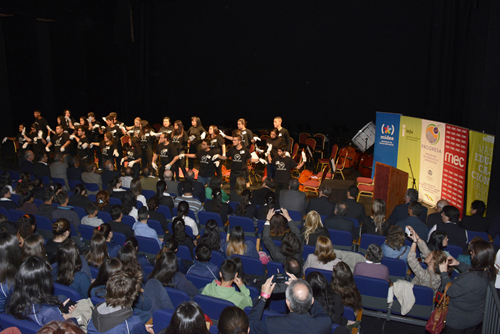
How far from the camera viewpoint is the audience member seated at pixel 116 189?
6974 millimetres

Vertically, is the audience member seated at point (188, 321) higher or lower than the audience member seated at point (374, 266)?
higher

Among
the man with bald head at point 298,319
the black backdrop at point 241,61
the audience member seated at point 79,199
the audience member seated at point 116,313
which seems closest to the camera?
the man with bald head at point 298,319

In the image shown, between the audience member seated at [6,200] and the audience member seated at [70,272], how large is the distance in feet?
10.4

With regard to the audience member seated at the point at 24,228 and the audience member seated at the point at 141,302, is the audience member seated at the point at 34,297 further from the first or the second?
the audience member seated at the point at 24,228

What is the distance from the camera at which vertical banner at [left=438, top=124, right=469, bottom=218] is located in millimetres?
7703

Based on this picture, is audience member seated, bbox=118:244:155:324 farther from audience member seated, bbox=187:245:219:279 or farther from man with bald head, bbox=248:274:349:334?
man with bald head, bbox=248:274:349:334

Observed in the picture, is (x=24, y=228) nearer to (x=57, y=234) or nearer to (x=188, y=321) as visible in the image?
(x=57, y=234)

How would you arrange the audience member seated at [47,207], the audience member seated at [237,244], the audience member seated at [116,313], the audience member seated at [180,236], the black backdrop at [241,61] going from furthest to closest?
the black backdrop at [241,61], the audience member seated at [47,207], the audience member seated at [180,236], the audience member seated at [237,244], the audience member seated at [116,313]

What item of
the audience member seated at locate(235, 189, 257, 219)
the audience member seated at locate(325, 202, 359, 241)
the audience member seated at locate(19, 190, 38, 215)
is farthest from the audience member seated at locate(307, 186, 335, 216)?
the audience member seated at locate(19, 190, 38, 215)

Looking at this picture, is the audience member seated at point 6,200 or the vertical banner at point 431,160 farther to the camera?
the vertical banner at point 431,160

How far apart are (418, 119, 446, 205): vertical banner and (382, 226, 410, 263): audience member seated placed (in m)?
4.26

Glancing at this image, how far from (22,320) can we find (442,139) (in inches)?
306

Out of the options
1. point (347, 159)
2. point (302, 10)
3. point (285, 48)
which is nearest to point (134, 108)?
point (285, 48)

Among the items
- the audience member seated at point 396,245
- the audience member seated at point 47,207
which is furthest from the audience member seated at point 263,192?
the audience member seated at point 47,207
